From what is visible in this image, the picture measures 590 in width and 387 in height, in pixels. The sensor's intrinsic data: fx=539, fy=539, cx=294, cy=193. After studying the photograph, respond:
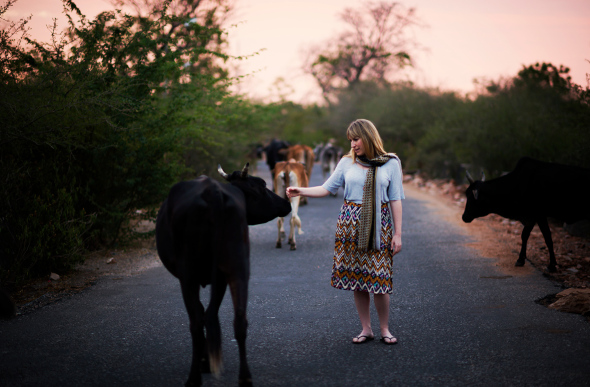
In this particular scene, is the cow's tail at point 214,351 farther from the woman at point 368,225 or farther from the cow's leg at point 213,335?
the woman at point 368,225

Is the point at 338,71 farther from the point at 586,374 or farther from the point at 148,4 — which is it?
the point at 586,374

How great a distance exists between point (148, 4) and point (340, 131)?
23.1 metres

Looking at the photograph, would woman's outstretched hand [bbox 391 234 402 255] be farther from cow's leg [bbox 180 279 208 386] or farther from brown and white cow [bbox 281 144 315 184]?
brown and white cow [bbox 281 144 315 184]

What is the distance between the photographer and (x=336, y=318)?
19.4 feet

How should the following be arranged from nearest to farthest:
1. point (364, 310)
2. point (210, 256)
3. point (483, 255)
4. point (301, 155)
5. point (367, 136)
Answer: point (210, 256), point (367, 136), point (364, 310), point (483, 255), point (301, 155)

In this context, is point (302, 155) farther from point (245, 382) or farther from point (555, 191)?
point (245, 382)

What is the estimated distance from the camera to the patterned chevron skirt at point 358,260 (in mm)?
4895

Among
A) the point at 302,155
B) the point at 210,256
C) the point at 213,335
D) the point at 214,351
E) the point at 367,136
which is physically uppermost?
the point at 367,136

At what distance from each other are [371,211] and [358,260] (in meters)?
0.47

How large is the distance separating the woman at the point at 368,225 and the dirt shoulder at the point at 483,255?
3.45m

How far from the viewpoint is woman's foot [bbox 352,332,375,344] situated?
16.5ft

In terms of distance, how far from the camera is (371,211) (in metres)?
4.92

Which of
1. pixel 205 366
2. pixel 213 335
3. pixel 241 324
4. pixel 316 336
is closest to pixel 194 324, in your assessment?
pixel 213 335

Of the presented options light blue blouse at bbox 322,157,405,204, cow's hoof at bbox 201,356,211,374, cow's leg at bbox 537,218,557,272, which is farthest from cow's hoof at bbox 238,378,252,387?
cow's leg at bbox 537,218,557,272
